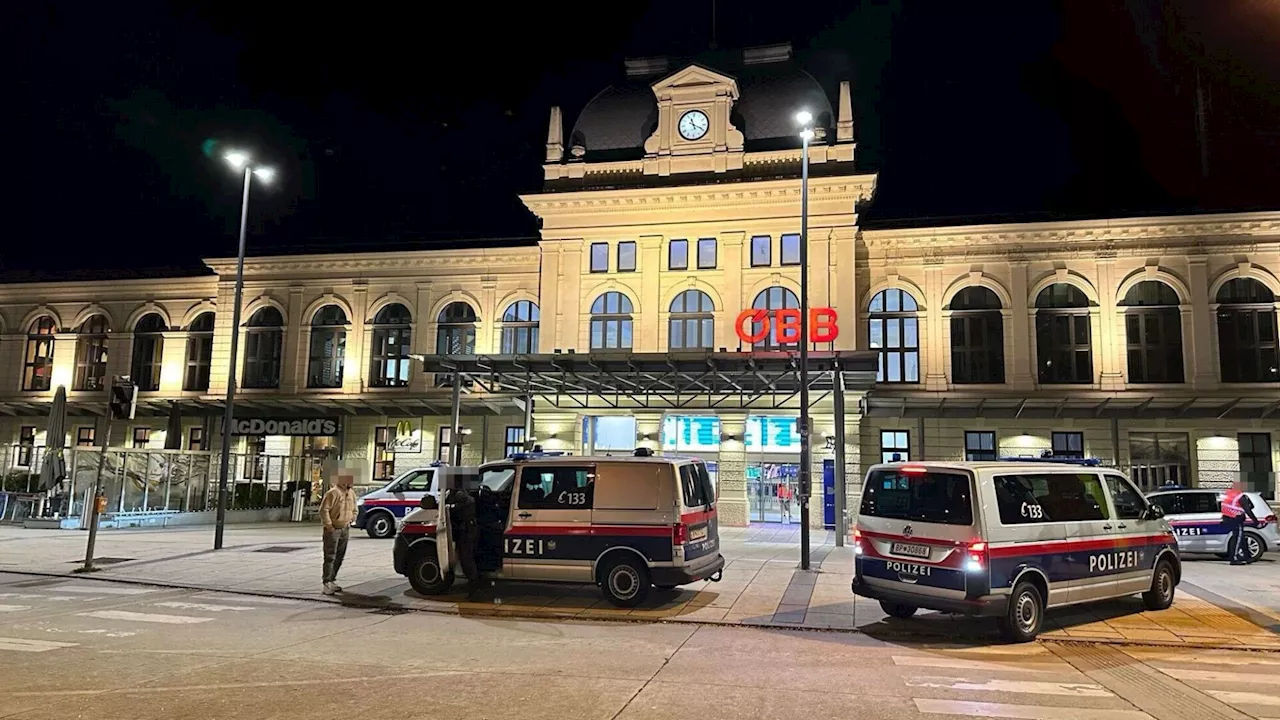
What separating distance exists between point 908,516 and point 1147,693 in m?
3.23

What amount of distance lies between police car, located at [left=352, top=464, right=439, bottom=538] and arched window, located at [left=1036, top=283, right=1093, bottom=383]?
20757 millimetres

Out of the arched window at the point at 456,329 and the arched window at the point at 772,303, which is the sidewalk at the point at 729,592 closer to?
the arched window at the point at 772,303

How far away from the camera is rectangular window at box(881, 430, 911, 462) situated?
93.5 ft

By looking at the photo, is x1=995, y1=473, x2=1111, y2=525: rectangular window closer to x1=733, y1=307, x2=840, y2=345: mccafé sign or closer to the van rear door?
the van rear door

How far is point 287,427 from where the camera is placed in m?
32.8

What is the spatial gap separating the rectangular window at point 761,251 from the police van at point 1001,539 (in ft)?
57.6

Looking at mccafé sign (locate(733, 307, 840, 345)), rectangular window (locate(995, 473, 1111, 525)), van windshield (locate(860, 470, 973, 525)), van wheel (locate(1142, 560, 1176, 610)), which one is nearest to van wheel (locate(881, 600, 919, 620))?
van windshield (locate(860, 470, 973, 525))

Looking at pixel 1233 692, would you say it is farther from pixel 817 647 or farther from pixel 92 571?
pixel 92 571

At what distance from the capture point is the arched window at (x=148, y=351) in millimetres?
35844

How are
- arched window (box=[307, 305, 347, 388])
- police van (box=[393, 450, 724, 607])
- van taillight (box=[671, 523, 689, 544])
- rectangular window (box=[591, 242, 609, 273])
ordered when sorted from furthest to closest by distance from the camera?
1. arched window (box=[307, 305, 347, 388])
2. rectangular window (box=[591, 242, 609, 273])
3. police van (box=[393, 450, 724, 607])
4. van taillight (box=[671, 523, 689, 544])

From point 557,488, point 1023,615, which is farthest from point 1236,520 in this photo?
point 557,488

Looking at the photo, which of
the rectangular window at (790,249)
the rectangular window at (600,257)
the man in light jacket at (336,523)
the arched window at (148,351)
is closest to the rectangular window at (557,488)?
the man in light jacket at (336,523)

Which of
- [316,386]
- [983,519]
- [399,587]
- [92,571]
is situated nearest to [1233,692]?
[983,519]

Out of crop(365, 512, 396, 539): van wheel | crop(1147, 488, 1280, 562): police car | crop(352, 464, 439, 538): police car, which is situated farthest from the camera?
crop(365, 512, 396, 539): van wheel
